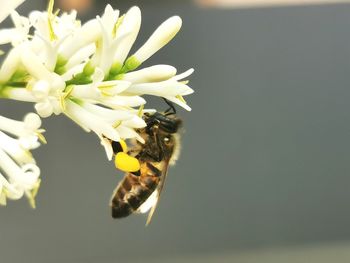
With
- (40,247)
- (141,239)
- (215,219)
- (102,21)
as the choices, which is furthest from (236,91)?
(102,21)

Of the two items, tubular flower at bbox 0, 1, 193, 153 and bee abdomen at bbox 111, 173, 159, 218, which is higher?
bee abdomen at bbox 111, 173, 159, 218

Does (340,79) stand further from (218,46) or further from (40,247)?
(40,247)

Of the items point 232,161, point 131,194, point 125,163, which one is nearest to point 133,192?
point 131,194

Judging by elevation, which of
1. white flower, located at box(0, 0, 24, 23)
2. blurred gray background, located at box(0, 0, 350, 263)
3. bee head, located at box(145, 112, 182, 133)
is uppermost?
blurred gray background, located at box(0, 0, 350, 263)

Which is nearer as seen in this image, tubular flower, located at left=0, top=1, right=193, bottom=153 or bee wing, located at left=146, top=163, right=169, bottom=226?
tubular flower, located at left=0, top=1, right=193, bottom=153

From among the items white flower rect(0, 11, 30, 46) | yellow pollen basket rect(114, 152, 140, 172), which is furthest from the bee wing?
white flower rect(0, 11, 30, 46)

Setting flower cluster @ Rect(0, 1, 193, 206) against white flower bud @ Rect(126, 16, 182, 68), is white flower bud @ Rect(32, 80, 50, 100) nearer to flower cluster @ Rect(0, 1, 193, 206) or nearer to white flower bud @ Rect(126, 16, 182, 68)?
flower cluster @ Rect(0, 1, 193, 206)

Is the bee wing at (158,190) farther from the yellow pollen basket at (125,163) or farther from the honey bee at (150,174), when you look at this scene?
the yellow pollen basket at (125,163)
